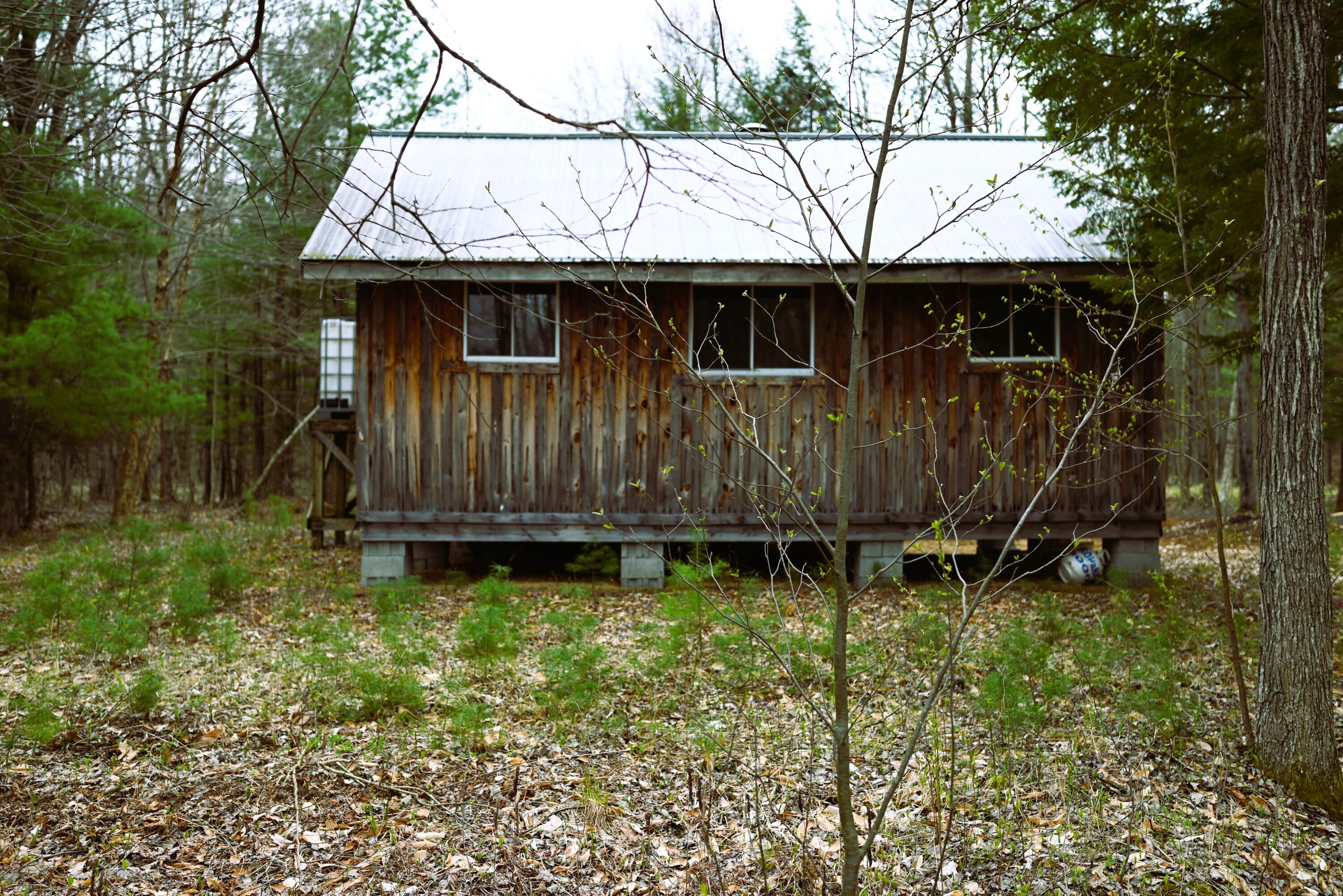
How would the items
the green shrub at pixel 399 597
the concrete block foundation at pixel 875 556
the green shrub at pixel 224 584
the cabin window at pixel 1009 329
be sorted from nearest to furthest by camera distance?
the green shrub at pixel 399 597
the green shrub at pixel 224 584
the concrete block foundation at pixel 875 556
the cabin window at pixel 1009 329

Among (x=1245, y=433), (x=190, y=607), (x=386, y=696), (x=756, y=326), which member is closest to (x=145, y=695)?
(x=386, y=696)

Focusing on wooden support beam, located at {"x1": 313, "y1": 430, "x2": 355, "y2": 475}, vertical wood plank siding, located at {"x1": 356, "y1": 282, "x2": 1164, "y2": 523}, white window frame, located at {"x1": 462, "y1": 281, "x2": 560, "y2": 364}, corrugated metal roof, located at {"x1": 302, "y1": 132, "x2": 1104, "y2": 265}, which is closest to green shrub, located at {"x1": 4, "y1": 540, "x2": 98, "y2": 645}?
wooden support beam, located at {"x1": 313, "y1": 430, "x2": 355, "y2": 475}

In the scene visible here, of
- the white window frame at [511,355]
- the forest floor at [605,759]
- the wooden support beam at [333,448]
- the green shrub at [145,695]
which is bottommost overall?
the forest floor at [605,759]

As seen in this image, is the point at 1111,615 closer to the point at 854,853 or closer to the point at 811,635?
the point at 811,635

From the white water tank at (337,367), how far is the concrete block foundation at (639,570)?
235 inches

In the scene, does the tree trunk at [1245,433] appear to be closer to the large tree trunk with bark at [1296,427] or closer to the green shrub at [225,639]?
the large tree trunk with bark at [1296,427]

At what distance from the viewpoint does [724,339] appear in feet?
32.4

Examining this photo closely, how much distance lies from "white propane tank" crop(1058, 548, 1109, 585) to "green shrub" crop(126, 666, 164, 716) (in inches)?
326

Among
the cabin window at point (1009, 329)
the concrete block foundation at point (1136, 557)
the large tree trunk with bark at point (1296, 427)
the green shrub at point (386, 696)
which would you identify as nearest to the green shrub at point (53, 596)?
the green shrub at point (386, 696)

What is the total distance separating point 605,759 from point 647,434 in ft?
16.4

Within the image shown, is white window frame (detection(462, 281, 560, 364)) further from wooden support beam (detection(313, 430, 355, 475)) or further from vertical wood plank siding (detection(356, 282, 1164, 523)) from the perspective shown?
wooden support beam (detection(313, 430, 355, 475))

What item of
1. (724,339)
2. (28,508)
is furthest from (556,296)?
(28,508)

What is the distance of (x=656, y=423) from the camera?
9664 mm

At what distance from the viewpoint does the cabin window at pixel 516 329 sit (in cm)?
961
